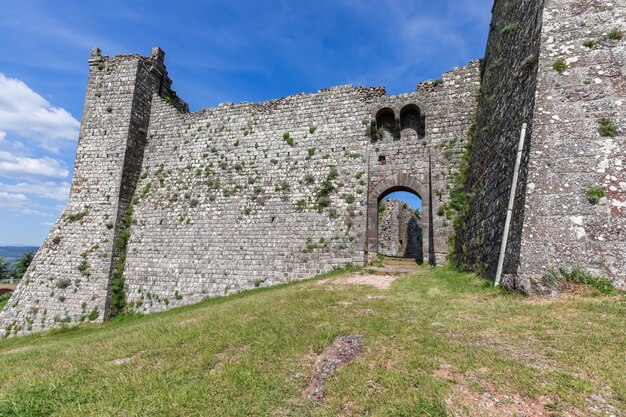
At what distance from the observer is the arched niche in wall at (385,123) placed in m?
14.5

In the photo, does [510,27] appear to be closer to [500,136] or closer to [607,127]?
[500,136]

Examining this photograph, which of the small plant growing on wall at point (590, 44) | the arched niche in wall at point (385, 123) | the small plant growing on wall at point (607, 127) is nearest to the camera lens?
the small plant growing on wall at point (607, 127)

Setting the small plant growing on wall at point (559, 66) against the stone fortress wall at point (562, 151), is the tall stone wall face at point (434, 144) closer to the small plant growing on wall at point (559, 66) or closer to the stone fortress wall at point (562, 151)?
the stone fortress wall at point (562, 151)

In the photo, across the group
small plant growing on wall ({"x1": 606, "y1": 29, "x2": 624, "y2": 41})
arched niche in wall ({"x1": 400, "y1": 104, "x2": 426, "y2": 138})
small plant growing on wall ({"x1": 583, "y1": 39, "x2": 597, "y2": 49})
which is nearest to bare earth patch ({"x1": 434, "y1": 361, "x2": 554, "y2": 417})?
small plant growing on wall ({"x1": 583, "y1": 39, "x2": 597, "y2": 49})

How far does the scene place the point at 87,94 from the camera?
57.3 ft

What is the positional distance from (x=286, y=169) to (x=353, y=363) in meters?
11.7

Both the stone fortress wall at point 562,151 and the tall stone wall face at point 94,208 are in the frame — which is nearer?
the stone fortress wall at point 562,151

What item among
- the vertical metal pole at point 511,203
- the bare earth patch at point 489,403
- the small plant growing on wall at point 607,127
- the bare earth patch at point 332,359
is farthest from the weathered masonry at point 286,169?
the bare earth patch at point 489,403

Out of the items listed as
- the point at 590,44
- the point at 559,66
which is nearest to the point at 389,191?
the point at 559,66

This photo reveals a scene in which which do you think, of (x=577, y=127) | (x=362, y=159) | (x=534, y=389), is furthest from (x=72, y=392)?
(x=362, y=159)

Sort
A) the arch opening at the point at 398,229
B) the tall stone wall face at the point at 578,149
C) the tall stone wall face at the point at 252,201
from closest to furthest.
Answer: the tall stone wall face at the point at 578,149, the tall stone wall face at the point at 252,201, the arch opening at the point at 398,229

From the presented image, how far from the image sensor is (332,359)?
4422 mm

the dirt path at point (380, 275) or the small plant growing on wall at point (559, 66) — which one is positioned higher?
the small plant growing on wall at point (559, 66)

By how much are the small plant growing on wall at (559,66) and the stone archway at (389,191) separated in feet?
19.5
